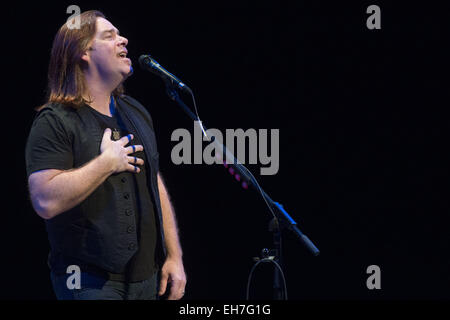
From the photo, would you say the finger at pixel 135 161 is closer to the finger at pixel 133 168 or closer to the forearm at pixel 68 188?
the finger at pixel 133 168

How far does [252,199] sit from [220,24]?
117cm

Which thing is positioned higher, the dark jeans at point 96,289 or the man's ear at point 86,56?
the man's ear at point 86,56

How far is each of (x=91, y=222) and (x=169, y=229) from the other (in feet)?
1.36

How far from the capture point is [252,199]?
3.27 metres

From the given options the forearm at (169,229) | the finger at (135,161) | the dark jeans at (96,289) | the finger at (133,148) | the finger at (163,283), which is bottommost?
the finger at (163,283)

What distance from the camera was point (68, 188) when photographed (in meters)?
1.60

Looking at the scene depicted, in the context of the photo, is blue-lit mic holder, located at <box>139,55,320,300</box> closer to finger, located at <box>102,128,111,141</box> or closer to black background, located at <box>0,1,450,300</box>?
finger, located at <box>102,128,111,141</box>

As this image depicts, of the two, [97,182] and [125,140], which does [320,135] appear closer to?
[125,140]

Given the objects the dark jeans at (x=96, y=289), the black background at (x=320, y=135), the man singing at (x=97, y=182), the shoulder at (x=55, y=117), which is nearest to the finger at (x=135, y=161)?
the man singing at (x=97, y=182)

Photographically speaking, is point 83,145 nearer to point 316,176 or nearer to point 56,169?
point 56,169

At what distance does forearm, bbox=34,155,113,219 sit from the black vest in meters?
0.07

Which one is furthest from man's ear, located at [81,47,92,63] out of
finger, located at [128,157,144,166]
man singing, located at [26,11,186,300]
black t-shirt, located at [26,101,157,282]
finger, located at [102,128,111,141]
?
finger, located at [128,157,144,166]

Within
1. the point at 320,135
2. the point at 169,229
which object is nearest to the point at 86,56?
the point at 169,229

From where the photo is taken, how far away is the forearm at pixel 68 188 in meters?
1.60
